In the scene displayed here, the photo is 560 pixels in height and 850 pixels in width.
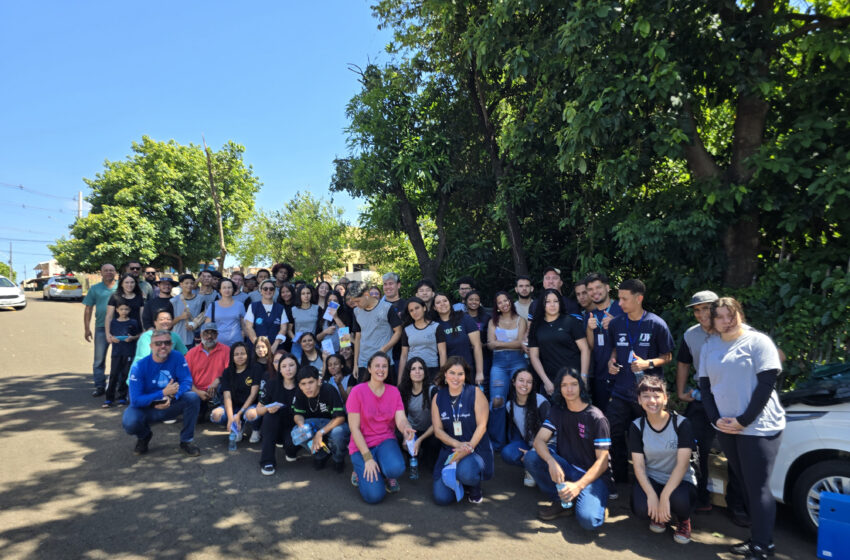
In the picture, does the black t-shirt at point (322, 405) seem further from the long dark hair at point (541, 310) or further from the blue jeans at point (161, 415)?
the long dark hair at point (541, 310)

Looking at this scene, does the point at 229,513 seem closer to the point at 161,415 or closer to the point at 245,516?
the point at 245,516

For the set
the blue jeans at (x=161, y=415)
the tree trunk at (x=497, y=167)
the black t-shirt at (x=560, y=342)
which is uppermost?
the tree trunk at (x=497, y=167)

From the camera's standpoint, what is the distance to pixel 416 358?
197 inches

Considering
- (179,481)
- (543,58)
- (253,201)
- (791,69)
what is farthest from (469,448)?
(253,201)

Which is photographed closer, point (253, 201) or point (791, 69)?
point (791, 69)

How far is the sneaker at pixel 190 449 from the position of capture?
5.37 metres

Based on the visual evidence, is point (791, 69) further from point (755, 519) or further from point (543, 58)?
point (755, 519)

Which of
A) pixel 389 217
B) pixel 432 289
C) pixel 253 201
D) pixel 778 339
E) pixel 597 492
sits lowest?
pixel 597 492

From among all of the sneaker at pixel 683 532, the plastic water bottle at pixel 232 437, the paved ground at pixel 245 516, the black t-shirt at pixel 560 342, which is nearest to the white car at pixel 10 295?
the paved ground at pixel 245 516

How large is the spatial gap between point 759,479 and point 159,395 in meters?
5.76

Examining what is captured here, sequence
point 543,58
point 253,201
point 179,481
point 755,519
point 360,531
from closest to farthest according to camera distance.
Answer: point 755,519, point 360,531, point 179,481, point 543,58, point 253,201

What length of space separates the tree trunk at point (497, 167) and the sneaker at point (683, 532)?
5.46 meters

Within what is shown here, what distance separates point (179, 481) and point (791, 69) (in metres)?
8.86

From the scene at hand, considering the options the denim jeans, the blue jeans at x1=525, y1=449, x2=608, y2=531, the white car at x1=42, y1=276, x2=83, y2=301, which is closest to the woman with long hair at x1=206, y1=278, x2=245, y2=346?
the denim jeans
